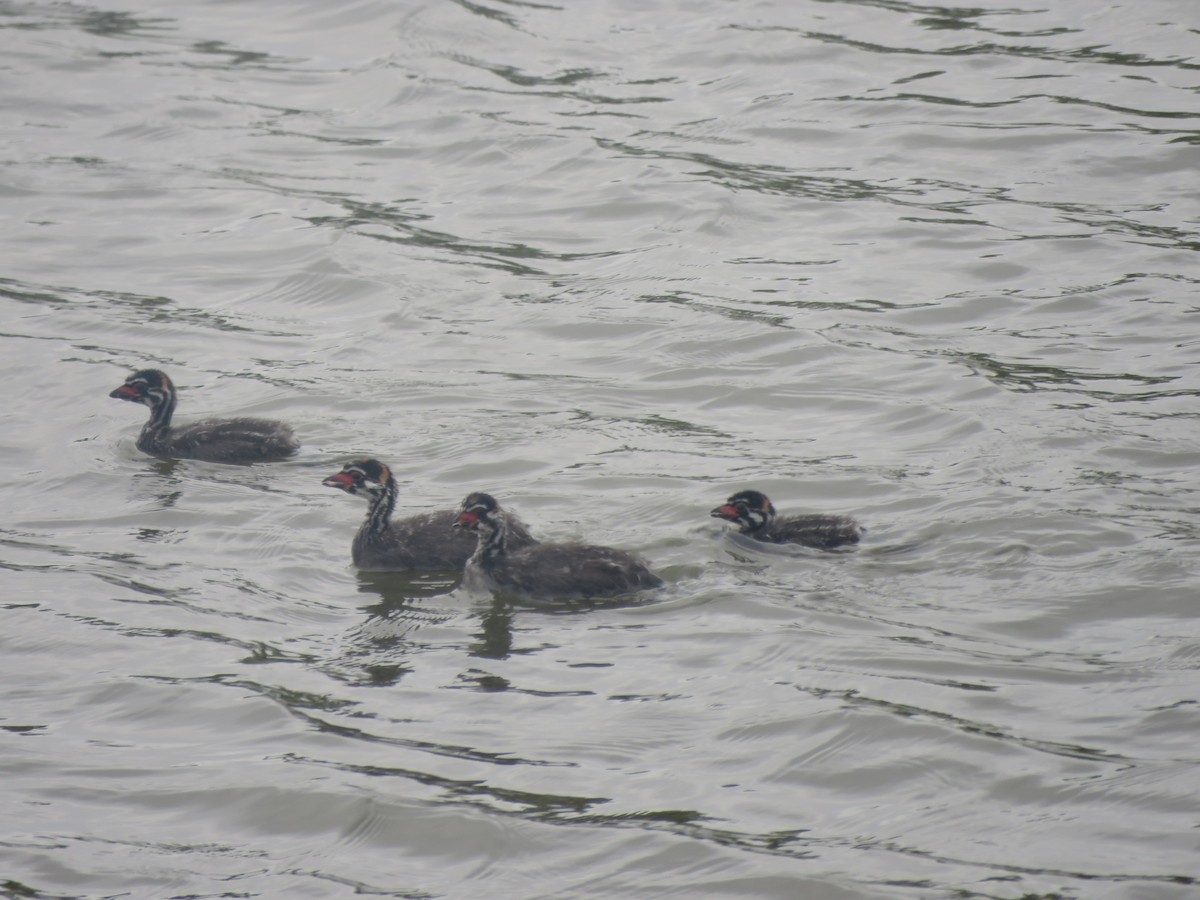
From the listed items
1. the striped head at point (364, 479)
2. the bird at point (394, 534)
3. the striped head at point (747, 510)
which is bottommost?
the bird at point (394, 534)

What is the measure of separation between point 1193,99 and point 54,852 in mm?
16049

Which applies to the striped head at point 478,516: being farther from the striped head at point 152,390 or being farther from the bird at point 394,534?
the striped head at point 152,390

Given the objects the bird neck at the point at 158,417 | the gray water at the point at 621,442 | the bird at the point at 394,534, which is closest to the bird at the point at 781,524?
the gray water at the point at 621,442

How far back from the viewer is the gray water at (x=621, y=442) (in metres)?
7.84

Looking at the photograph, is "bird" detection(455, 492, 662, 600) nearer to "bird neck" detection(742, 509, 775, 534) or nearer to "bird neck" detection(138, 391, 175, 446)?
"bird neck" detection(742, 509, 775, 534)

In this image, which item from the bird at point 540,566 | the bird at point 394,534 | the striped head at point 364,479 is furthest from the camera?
the striped head at point 364,479

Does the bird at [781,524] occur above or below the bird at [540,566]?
above

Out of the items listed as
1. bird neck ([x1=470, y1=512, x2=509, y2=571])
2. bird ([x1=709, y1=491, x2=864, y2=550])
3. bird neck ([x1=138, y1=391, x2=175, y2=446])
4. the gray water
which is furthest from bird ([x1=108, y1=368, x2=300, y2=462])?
bird ([x1=709, y1=491, x2=864, y2=550])

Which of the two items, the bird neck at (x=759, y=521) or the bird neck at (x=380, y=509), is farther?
the bird neck at (x=380, y=509)

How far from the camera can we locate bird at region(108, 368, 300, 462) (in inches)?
493

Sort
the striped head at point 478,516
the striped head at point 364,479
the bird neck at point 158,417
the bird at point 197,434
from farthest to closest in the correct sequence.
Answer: the bird neck at point 158,417, the bird at point 197,434, the striped head at point 364,479, the striped head at point 478,516

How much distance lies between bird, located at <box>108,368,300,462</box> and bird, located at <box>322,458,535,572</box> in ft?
4.55

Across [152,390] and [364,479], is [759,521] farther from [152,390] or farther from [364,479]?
[152,390]

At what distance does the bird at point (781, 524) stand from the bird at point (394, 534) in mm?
1327
